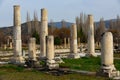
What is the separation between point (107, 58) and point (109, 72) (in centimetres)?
95

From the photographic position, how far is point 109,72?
741 inches

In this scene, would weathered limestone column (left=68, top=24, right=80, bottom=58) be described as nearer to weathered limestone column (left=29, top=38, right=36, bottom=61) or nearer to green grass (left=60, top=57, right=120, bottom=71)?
green grass (left=60, top=57, right=120, bottom=71)

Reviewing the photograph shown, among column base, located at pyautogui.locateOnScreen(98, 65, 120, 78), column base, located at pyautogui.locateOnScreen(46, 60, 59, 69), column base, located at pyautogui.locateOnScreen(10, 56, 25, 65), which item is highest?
column base, located at pyautogui.locateOnScreen(10, 56, 25, 65)

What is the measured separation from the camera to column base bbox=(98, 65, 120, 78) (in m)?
18.7

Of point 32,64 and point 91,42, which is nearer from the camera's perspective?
point 32,64

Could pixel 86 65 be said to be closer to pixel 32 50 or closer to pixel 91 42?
pixel 32 50

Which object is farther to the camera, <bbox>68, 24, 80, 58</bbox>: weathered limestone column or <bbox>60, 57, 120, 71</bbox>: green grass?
<bbox>68, 24, 80, 58</bbox>: weathered limestone column

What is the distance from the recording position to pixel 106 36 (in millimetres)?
19844

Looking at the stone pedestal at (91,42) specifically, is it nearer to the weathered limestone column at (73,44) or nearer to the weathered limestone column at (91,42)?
the weathered limestone column at (91,42)

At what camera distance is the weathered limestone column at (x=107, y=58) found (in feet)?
61.8

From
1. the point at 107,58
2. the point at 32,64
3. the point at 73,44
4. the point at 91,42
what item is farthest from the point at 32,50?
the point at 107,58

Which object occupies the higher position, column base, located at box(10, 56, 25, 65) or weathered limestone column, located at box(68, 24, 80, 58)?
weathered limestone column, located at box(68, 24, 80, 58)

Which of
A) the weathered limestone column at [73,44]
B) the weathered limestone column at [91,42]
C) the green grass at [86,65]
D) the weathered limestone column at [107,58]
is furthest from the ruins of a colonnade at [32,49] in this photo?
the weathered limestone column at [107,58]

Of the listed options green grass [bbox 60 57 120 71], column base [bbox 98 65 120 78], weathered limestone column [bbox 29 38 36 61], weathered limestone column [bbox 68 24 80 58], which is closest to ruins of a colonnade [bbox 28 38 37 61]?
weathered limestone column [bbox 29 38 36 61]
